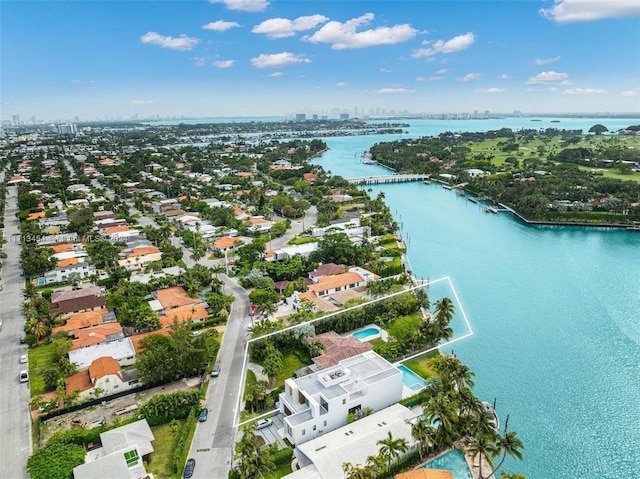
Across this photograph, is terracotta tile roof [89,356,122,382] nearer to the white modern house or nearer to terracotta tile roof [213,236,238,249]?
the white modern house

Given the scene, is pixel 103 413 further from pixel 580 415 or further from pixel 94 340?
pixel 580 415

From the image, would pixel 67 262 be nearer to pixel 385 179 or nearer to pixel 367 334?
pixel 367 334

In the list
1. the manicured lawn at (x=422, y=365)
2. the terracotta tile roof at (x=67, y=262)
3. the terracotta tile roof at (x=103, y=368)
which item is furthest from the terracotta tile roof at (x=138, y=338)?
the terracotta tile roof at (x=67, y=262)

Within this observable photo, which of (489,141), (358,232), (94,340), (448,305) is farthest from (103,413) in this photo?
(489,141)

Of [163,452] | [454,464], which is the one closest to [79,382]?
[163,452]

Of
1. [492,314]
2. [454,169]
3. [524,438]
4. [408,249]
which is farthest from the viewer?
[454,169]

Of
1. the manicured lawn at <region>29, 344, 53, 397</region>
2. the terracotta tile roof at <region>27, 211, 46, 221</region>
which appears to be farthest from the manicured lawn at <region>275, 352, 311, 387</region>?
the terracotta tile roof at <region>27, 211, 46, 221</region>

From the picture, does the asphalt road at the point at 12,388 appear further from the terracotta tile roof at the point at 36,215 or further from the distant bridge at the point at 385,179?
the distant bridge at the point at 385,179
